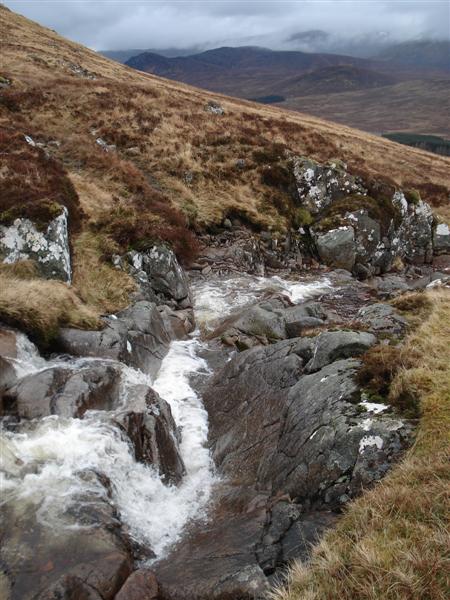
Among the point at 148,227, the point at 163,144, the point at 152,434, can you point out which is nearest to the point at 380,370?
the point at 152,434

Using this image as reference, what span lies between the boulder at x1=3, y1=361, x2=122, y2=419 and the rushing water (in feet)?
1.00

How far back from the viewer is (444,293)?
17422 mm

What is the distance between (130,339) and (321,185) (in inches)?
901

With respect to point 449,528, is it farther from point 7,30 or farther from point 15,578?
point 7,30

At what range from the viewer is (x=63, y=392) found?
12.5m

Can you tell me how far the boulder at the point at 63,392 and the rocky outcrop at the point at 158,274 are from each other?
8.04m

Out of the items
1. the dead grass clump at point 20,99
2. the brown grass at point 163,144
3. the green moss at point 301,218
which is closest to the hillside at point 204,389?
the green moss at point 301,218

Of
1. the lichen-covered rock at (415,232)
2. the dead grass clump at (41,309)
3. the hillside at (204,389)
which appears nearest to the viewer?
the hillside at (204,389)

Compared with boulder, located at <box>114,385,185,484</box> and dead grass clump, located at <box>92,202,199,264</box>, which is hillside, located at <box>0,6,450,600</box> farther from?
dead grass clump, located at <box>92,202,199,264</box>

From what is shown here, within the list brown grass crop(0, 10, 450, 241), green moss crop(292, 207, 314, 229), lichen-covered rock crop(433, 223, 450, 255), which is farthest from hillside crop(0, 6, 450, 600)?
lichen-covered rock crop(433, 223, 450, 255)

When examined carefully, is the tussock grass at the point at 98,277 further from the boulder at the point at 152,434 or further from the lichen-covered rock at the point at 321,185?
the lichen-covered rock at the point at 321,185

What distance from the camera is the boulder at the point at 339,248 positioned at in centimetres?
3134

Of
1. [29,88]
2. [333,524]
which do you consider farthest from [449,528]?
[29,88]

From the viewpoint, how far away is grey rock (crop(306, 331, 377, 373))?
12883mm
